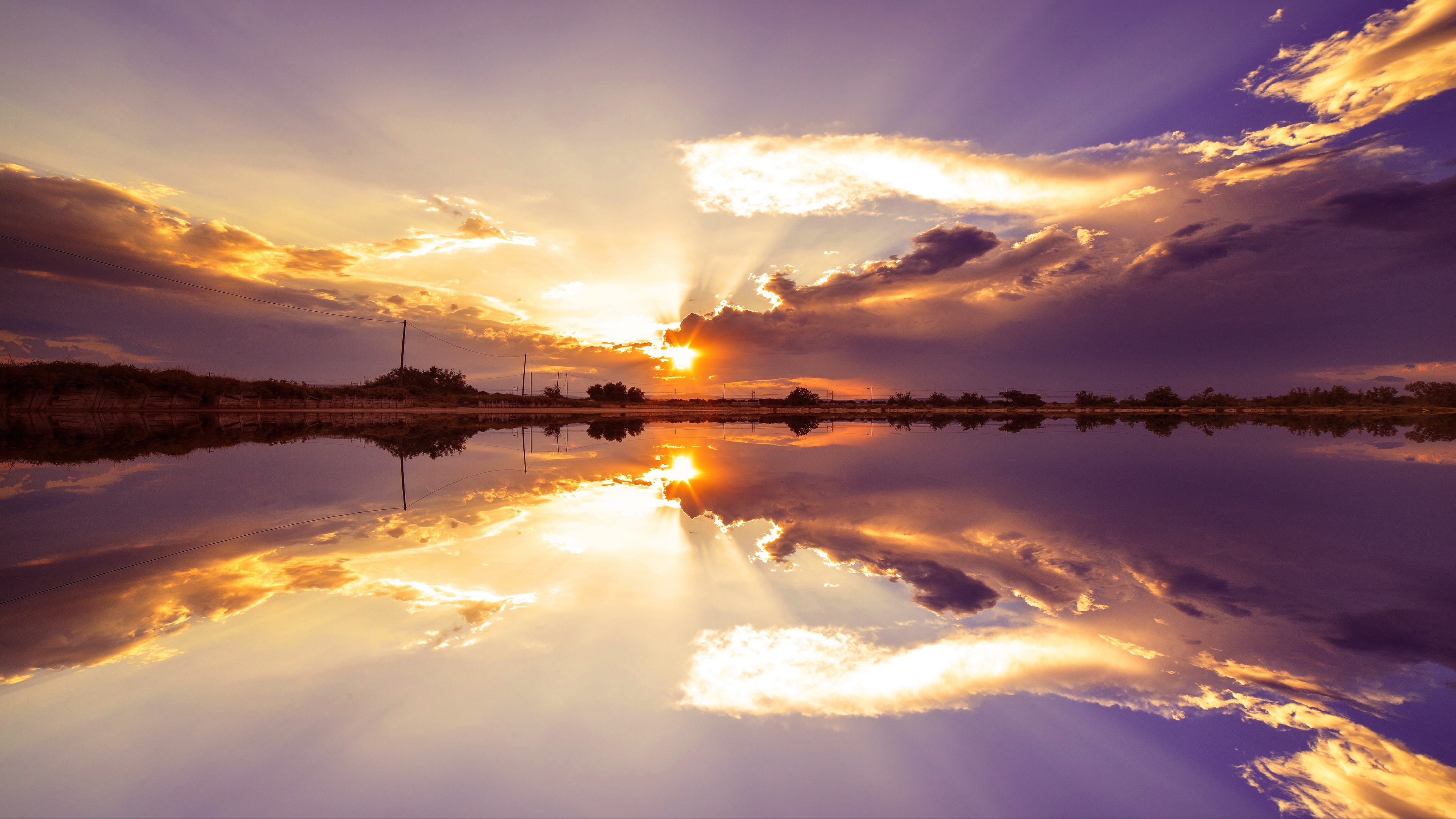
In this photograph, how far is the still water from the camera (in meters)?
2.15

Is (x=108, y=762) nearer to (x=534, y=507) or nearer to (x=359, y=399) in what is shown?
(x=534, y=507)

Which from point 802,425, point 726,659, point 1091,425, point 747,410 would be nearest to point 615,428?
point 802,425

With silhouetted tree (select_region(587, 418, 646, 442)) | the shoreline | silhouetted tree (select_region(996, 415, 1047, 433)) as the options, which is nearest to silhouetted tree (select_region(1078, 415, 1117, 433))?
silhouetted tree (select_region(996, 415, 1047, 433))

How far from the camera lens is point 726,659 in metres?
3.21

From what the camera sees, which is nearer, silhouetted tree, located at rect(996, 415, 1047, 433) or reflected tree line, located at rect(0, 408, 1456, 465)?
reflected tree line, located at rect(0, 408, 1456, 465)

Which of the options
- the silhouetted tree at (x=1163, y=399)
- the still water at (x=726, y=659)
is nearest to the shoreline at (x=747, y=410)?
the silhouetted tree at (x=1163, y=399)

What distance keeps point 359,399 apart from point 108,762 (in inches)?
2632

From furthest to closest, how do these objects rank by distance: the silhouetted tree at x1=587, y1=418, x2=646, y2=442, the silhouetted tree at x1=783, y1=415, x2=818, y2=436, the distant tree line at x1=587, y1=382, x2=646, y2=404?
the distant tree line at x1=587, y1=382, x2=646, y2=404 → the silhouetted tree at x1=783, y1=415, x2=818, y2=436 → the silhouetted tree at x1=587, y1=418, x2=646, y2=442

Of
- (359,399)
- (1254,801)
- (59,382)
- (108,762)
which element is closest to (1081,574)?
(1254,801)

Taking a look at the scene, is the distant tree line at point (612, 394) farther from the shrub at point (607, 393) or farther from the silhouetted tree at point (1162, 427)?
the silhouetted tree at point (1162, 427)

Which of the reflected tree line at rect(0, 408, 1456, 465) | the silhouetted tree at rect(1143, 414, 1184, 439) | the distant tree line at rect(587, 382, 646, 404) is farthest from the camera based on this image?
the distant tree line at rect(587, 382, 646, 404)

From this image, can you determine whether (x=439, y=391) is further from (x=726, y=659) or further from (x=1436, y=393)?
(x=1436, y=393)

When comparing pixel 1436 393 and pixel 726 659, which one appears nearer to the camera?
pixel 726 659

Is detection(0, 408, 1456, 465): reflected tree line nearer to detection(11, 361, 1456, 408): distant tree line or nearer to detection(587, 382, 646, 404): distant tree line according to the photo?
detection(11, 361, 1456, 408): distant tree line
